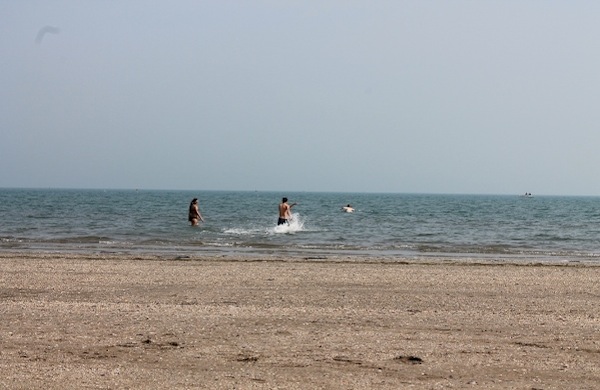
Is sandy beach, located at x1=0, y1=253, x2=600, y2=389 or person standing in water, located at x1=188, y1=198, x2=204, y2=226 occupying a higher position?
person standing in water, located at x1=188, y1=198, x2=204, y2=226

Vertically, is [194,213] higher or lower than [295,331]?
higher

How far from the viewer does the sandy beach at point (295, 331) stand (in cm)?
726

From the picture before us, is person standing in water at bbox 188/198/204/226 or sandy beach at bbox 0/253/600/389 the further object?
person standing in water at bbox 188/198/204/226

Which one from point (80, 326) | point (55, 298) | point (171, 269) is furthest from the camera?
point (171, 269)

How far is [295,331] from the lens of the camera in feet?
30.4

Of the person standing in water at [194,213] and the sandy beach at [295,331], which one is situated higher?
the person standing in water at [194,213]

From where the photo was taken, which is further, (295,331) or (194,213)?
(194,213)

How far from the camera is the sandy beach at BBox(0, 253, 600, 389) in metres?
7.26

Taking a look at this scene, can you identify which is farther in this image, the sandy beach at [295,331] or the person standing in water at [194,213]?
the person standing in water at [194,213]

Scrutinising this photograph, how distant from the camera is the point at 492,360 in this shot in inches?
312

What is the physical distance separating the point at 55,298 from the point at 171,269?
4.98 metres

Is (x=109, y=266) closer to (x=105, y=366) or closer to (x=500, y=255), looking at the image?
(x=105, y=366)

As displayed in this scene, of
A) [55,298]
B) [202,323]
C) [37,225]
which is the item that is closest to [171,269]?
[55,298]

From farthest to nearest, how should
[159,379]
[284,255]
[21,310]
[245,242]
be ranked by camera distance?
1. [245,242]
2. [284,255]
3. [21,310]
4. [159,379]
